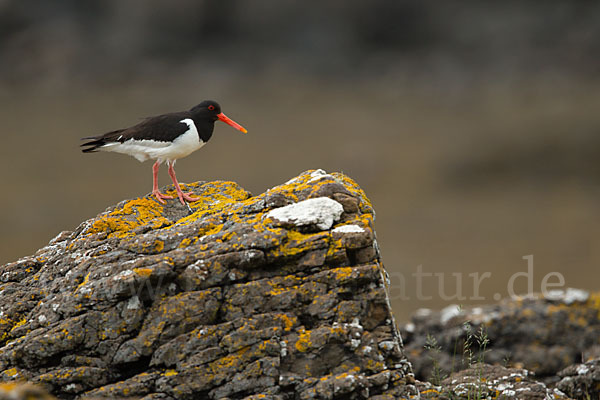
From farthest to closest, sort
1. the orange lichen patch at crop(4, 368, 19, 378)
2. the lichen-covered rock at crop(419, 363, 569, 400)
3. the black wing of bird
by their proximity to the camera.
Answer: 1. the black wing of bird
2. the lichen-covered rock at crop(419, 363, 569, 400)
3. the orange lichen patch at crop(4, 368, 19, 378)

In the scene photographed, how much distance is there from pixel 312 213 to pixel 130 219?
358 cm

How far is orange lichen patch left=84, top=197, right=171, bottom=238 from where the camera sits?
986 centimetres

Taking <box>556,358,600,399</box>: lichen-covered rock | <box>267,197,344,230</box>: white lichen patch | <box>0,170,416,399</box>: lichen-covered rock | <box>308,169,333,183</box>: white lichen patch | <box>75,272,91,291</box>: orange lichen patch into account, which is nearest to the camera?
<box>0,170,416,399</box>: lichen-covered rock

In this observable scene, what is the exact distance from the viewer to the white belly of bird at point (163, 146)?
38.5 ft

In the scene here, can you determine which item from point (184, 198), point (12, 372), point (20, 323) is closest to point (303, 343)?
point (12, 372)

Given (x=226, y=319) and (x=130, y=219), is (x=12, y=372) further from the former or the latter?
(x=130, y=219)

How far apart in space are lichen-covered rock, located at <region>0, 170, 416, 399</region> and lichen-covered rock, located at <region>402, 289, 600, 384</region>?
23.3ft

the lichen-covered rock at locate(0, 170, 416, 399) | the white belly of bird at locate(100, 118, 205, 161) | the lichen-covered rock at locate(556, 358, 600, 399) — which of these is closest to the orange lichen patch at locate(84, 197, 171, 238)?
the lichen-covered rock at locate(0, 170, 416, 399)

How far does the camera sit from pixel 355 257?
8.37 meters

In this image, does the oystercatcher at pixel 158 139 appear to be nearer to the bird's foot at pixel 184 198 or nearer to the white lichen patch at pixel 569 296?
the bird's foot at pixel 184 198

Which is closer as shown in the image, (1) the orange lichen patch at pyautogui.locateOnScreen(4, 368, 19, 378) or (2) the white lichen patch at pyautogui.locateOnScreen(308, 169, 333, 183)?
(1) the orange lichen patch at pyautogui.locateOnScreen(4, 368, 19, 378)

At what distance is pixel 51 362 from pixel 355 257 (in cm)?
432

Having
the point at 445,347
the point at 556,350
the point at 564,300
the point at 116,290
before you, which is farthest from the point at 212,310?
the point at 564,300

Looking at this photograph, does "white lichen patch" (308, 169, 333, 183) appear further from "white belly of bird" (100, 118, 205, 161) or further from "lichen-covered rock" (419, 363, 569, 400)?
"lichen-covered rock" (419, 363, 569, 400)
